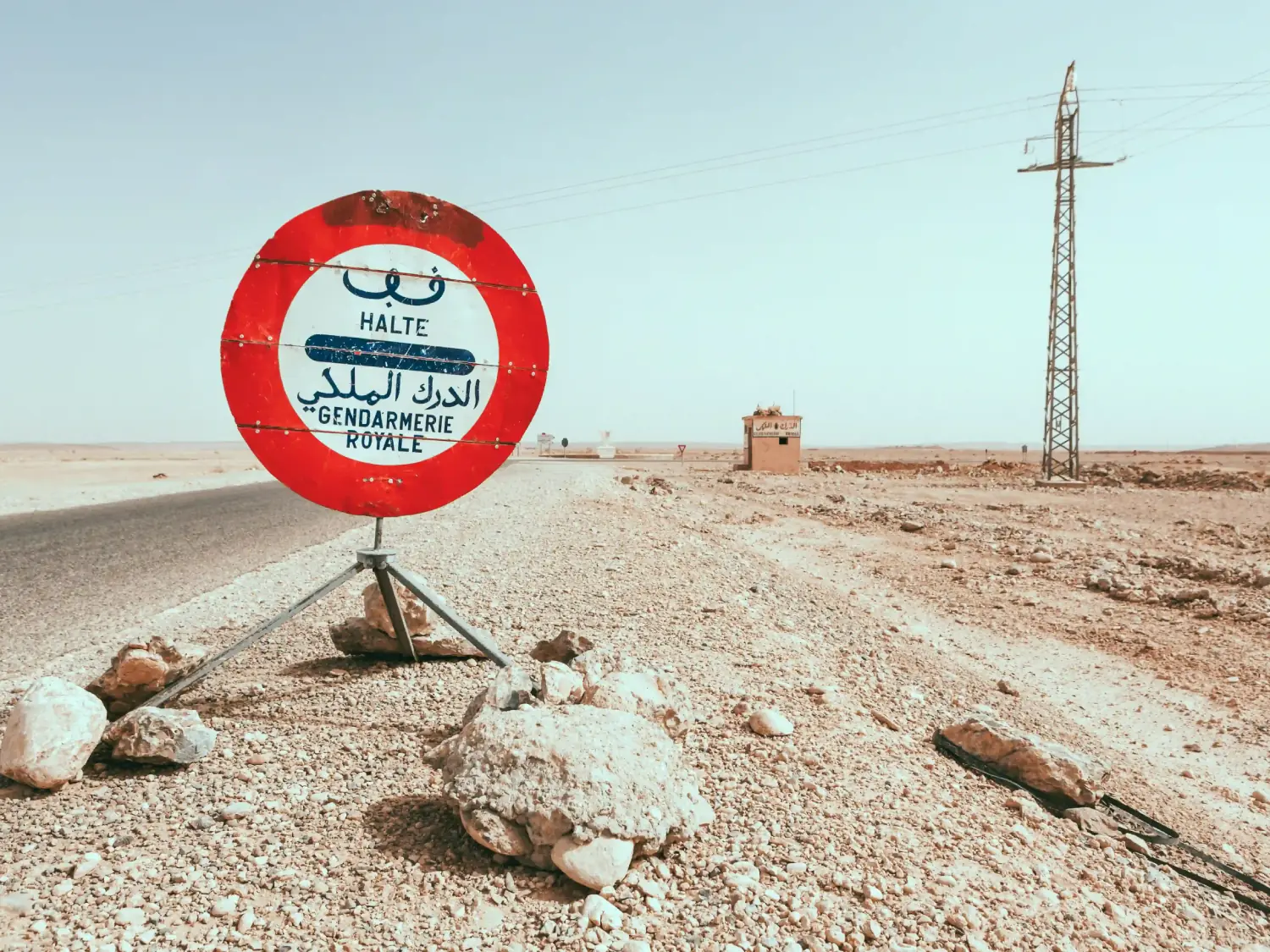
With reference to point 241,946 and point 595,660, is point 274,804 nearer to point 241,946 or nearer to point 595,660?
point 241,946

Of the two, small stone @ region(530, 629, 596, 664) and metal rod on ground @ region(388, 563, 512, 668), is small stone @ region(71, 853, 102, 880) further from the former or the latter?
small stone @ region(530, 629, 596, 664)

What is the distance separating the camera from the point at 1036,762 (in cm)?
334

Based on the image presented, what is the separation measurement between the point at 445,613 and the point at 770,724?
60.0 inches

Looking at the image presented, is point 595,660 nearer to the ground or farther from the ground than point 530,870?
farther from the ground

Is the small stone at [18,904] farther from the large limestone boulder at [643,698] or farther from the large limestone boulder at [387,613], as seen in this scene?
the large limestone boulder at [387,613]

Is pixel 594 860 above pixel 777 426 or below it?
below

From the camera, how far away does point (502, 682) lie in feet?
10.5

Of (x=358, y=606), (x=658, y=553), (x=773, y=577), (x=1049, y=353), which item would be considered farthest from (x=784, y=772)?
(x=1049, y=353)

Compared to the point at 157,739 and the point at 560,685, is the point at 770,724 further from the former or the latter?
the point at 157,739

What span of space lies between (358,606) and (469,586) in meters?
0.97

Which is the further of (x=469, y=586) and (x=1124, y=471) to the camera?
(x=1124, y=471)

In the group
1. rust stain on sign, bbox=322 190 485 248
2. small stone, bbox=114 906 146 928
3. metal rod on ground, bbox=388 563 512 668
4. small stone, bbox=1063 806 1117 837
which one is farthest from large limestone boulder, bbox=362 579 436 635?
small stone, bbox=1063 806 1117 837

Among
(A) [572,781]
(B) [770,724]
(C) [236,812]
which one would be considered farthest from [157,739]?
(B) [770,724]

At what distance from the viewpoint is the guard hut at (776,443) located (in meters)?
31.7
